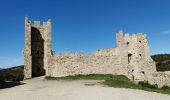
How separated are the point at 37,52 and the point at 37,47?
0.68 meters

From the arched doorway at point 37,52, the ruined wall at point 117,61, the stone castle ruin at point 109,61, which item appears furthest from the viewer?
the arched doorway at point 37,52

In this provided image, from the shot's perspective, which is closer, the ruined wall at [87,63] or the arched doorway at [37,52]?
the ruined wall at [87,63]

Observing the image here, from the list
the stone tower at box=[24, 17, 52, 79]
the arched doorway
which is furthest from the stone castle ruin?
the arched doorway

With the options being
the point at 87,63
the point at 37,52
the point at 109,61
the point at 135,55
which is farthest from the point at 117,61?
the point at 37,52

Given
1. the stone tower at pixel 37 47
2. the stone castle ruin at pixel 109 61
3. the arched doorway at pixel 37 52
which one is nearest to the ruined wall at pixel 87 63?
the stone castle ruin at pixel 109 61

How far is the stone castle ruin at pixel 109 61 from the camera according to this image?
34094 mm

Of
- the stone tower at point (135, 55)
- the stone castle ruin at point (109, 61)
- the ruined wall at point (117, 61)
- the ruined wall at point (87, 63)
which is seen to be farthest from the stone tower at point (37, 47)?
the stone tower at point (135, 55)

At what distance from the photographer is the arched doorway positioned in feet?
137

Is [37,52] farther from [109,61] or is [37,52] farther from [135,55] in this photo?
[135,55]

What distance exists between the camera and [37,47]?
139 ft

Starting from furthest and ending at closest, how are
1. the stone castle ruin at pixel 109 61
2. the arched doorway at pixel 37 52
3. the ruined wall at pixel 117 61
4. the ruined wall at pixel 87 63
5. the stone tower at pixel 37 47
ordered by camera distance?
the arched doorway at pixel 37 52 → the stone tower at pixel 37 47 → the ruined wall at pixel 87 63 → the ruined wall at pixel 117 61 → the stone castle ruin at pixel 109 61

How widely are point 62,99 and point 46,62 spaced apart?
22723mm

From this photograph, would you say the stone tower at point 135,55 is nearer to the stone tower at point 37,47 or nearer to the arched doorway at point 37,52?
the stone tower at point 37,47

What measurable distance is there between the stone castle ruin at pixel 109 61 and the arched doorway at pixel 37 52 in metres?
0.16
